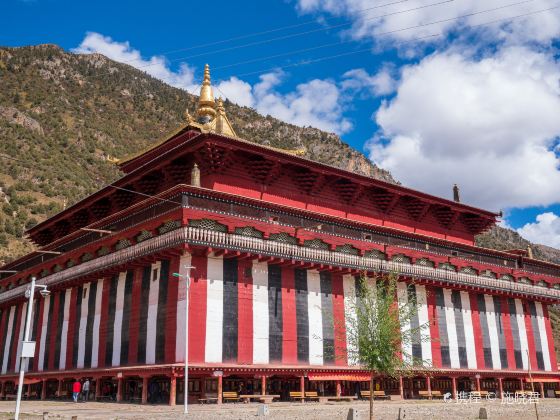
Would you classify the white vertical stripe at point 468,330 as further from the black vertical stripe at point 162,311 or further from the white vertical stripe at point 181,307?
the black vertical stripe at point 162,311

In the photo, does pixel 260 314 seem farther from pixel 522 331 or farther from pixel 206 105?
pixel 522 331

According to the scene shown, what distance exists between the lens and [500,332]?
4631 cm

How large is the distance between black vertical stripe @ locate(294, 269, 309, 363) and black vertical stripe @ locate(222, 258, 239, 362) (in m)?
4.47

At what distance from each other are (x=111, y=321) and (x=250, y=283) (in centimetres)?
1004

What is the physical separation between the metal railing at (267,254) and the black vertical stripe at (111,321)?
1.43 metres

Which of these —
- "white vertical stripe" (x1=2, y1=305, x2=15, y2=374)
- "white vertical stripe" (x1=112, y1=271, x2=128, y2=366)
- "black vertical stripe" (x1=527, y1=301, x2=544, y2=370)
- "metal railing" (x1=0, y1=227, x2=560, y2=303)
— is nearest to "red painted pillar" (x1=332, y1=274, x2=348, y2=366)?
"metal railing" (x1=0, y1=227, x2=560, y2=303)

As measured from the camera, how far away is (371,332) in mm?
24547

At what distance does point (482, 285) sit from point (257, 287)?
20.5 meters

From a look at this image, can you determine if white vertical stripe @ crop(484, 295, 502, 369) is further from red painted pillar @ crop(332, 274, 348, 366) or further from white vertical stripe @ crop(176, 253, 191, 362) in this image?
white vertical stripe @ crop(176, 253, 191, 362)

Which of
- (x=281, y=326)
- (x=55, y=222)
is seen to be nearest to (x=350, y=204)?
(x=281, y=326)

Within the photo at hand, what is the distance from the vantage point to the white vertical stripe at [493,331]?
148 feet

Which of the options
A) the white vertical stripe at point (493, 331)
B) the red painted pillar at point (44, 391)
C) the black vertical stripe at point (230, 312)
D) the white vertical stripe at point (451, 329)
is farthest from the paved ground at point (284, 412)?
the red painted pillar at point (44, 391)

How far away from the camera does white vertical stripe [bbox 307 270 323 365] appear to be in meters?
35.4

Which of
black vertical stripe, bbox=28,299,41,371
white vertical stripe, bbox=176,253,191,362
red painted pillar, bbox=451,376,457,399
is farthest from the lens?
black vertical stripe, bbox=28,299,41,371
